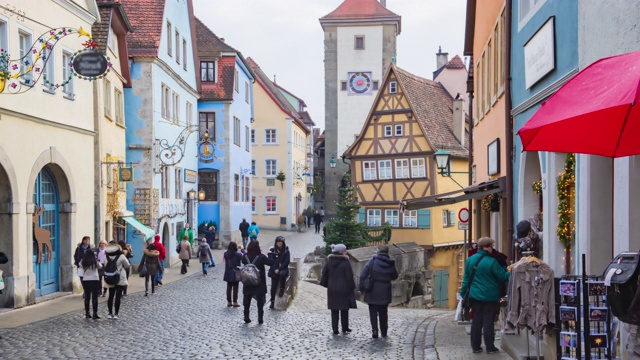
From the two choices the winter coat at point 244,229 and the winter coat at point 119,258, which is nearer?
the winter coat at point 119,258

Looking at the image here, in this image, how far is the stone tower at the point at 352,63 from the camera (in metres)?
65.6

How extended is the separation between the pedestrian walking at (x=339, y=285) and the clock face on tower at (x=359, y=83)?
52.7 metres

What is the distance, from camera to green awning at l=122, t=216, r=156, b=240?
86.7ft

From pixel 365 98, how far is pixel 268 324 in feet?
170

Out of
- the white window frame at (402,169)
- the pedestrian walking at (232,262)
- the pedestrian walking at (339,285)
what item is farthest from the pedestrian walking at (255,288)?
the white window frame at (402,169)

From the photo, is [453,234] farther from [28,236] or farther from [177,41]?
[28,236]

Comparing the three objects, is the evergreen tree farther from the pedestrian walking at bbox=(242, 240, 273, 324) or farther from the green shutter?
the pedestrian walking at bbox=(242, 240, 273, 324)

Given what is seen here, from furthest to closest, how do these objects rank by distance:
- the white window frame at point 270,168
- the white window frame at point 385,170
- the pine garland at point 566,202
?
the white window frame at point 270,168 < the white window frame at point 385,170 < the pine garland at point 566,202

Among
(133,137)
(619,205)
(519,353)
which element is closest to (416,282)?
(133,137)

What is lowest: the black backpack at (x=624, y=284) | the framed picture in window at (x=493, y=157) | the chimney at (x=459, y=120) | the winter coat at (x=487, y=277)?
the winter coat at (x=487, y=277)

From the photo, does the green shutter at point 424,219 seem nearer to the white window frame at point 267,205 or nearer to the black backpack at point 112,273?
the black backpack at point 112,273

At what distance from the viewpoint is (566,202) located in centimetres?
1084

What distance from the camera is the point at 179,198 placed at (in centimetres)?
3444

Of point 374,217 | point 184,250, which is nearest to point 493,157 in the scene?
point 184,250
